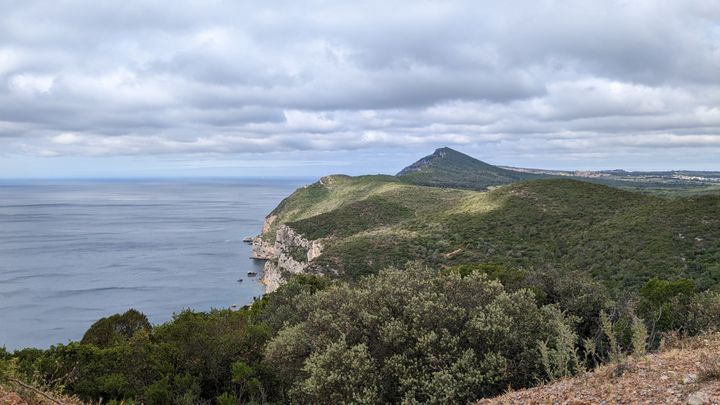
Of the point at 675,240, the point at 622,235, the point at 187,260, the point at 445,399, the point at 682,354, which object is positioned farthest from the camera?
the point at 187,260

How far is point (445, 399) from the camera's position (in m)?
11.2

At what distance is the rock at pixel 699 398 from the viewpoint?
7.30 metres

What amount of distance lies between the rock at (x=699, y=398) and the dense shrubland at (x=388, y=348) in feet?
7.07

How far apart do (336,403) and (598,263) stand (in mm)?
43150

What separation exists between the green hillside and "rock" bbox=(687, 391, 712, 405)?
3467 centimetres

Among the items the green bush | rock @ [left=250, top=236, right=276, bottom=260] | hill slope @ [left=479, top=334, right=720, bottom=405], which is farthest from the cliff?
hill slope @ [left=479, top=334, right=720, bottom=405]

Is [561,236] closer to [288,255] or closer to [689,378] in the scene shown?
[288,255]

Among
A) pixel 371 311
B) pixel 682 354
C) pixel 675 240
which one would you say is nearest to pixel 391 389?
pixel 371 311

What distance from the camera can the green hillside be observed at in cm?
4447

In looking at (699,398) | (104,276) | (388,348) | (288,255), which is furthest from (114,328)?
(104,276)

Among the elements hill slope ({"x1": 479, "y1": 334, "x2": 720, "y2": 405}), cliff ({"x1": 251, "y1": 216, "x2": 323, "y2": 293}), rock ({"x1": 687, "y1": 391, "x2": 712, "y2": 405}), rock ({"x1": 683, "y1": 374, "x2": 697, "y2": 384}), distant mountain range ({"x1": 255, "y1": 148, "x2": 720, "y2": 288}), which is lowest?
cliff ({"x1": 251, "y1": 216, "x2": 323, "y2": 293})

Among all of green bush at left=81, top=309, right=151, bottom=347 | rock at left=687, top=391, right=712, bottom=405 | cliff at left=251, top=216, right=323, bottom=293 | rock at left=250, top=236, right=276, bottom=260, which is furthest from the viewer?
rock at left=250, top=236, right=276, bottom=260

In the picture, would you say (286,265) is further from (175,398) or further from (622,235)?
(175,398)

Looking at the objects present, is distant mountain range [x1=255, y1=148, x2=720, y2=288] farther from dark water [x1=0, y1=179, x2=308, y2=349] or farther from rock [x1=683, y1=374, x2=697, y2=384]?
rock [x1=683, y1=374, x2=697, y2=384]
